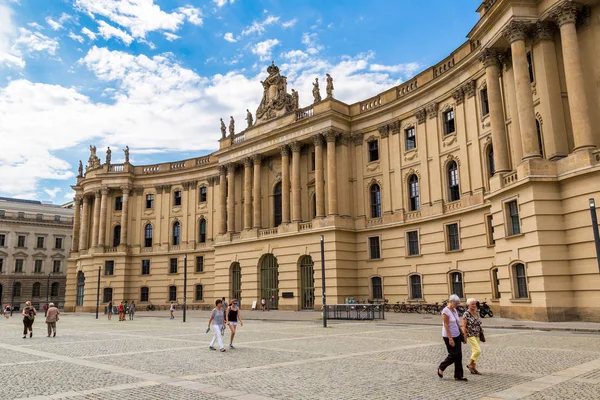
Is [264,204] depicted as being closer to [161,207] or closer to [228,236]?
[228,236]

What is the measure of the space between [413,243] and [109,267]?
3771cm

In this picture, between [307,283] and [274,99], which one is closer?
[307,283]

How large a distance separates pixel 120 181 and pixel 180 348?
4725 cm

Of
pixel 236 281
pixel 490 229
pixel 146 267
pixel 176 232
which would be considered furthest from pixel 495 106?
pixel 146 267

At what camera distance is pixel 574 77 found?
77.7ft

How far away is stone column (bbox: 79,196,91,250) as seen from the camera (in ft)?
202

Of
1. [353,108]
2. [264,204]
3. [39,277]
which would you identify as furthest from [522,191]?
[39,277]

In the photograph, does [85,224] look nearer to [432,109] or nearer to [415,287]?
[415,287]

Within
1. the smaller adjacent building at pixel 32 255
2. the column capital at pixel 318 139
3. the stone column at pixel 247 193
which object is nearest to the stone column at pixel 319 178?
the column capital at pixel 318 139

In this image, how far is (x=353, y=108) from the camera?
42.7 meters

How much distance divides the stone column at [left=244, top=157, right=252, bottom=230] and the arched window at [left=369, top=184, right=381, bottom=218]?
12408 mm

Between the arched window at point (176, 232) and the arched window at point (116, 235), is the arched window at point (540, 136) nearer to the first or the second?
the arched window at point (176, 232)

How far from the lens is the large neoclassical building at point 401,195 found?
77.3 ft

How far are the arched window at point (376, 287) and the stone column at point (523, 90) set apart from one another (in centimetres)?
1727
